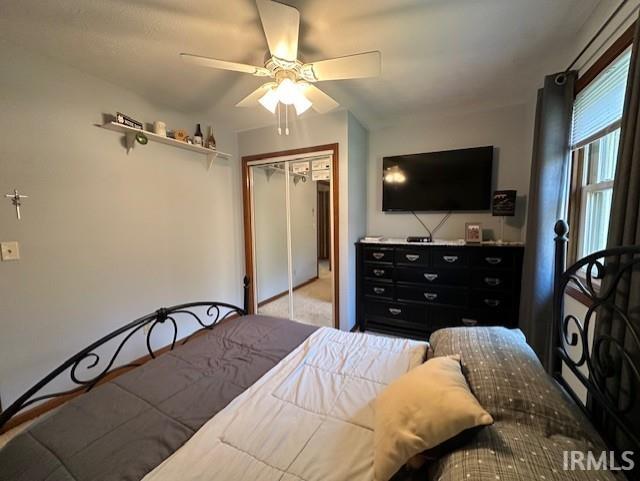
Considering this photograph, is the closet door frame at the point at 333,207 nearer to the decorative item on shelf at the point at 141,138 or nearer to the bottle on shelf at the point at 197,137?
the bottle on shelf at the point at 197,137

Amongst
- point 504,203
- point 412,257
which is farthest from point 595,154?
point 412,257

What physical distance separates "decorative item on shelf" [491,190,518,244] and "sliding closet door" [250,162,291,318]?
2.37m

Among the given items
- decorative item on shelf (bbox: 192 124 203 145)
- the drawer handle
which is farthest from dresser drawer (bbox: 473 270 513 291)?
decorative item on shelf (bbox: 192 124 203 145)

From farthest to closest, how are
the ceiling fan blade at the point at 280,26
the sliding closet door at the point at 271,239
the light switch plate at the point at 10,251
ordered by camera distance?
the sliding closet door at the point at 271,239
the light switch plate at the point at 10,251
the ceiling fan blade at the point at 280,26

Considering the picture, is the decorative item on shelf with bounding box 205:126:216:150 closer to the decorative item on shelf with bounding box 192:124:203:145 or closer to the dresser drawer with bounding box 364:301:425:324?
the decorative item on shelf with bounding box 192:124:203:145

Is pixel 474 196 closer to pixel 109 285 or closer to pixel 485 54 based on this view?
pixel 485 54

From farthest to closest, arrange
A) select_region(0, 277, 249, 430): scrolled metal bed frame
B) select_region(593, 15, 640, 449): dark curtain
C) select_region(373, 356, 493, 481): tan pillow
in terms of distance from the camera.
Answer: select_region(0, 277, 249, 430): scrolled metal bed frame
select_region(593, 15, 640, 449): dark curtain
select_region(373, 356, 493, 481): tan pillow

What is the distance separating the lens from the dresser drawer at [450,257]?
8.57ft

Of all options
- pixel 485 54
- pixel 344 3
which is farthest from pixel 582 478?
pixel 485 54

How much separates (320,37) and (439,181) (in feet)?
6.36

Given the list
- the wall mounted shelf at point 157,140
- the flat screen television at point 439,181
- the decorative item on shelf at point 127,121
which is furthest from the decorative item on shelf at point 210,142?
the flat screen television at point 439,181

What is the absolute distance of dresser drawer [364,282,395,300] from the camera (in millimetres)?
2932

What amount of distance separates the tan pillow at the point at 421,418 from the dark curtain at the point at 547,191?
4.94 feet

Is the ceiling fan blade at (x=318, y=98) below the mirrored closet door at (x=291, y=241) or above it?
above
